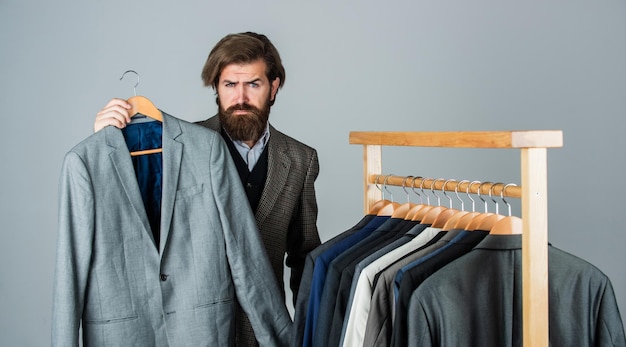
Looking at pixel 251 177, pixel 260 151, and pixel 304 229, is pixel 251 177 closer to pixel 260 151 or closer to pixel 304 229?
pixel 260 151

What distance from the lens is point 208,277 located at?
231cm

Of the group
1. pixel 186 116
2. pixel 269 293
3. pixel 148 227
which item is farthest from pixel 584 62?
pixel 148 227

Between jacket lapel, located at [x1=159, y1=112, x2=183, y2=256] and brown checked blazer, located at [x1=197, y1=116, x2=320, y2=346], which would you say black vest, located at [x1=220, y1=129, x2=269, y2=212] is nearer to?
brown checked blazer, located at [x1=197, y1=116, x2=320, y2=346]

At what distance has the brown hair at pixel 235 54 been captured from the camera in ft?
9.00

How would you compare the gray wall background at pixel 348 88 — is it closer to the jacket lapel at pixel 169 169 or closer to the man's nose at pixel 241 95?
the man's nose at pixel 241 95

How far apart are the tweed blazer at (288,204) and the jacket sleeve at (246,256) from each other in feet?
1.16

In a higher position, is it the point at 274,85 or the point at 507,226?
the point at 274,85

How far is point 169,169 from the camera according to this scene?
2.27m

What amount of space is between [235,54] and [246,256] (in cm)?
81

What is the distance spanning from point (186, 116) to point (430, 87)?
137 cm

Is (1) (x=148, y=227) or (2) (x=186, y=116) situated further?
(2) (x=186, y=116)

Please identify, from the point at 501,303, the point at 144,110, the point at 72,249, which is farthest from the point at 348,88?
the point at 501,303

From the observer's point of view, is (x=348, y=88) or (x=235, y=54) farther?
(x=348, y=88)

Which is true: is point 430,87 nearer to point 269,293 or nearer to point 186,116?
point 186,116
